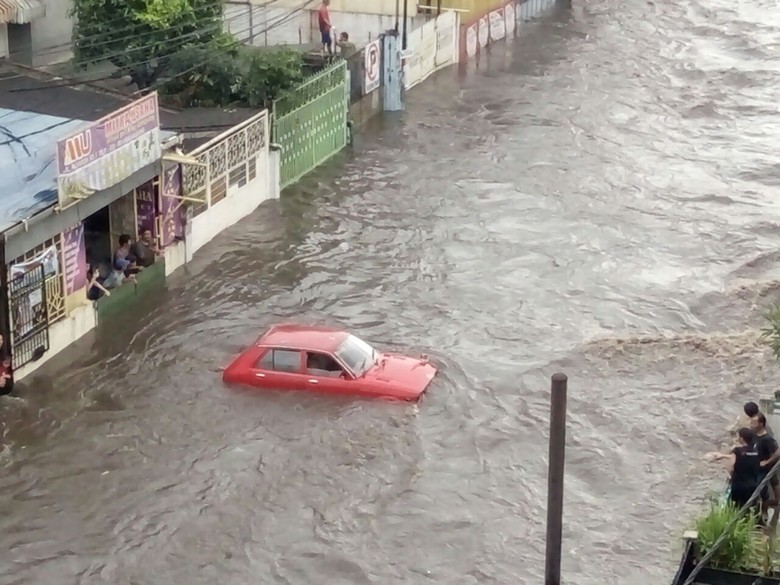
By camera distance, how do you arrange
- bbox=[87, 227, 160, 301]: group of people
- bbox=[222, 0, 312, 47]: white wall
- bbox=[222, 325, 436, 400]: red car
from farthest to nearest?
bbox=[222, 0, 312, 47]: white wall < bbox=[87, 227, 160, 301]: group of people < bbox=[222, 325, 436, 400]: red car

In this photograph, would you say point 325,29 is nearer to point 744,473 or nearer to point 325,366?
point 325,366

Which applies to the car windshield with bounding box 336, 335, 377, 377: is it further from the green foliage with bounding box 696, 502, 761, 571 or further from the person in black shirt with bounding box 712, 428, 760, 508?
the green foliage with bounding box 696, 502, 761, 571

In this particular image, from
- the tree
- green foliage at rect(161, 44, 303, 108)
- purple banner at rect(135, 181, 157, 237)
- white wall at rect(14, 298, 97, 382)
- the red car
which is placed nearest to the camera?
the red car

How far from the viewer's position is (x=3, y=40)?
32406mm

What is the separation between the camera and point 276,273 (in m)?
24.7

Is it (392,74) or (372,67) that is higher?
(372,67)

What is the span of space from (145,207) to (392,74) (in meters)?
12.8

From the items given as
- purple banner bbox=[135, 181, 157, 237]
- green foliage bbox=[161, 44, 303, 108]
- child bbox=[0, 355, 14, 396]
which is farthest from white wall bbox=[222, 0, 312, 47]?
child bbox=[0, 355, 14, 396]

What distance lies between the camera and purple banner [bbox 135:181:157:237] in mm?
23250

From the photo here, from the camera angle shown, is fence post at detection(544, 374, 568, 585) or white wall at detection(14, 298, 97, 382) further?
white wall at detection(14, 298, 97, 382)

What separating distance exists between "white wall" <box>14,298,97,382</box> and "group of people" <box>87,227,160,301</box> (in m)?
0.30

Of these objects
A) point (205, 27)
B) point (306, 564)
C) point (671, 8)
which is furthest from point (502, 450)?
point (671, 8)

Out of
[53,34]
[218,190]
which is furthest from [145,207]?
[53,34]

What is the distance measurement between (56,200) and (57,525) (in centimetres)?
576
